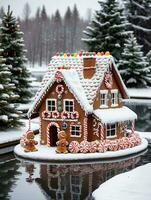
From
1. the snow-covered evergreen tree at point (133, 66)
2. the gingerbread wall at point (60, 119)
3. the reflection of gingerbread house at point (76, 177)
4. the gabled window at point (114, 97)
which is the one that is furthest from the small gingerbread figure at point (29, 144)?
the snow-covered evergreen tree at point (133, 66)

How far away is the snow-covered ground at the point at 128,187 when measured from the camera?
1978 centimetres

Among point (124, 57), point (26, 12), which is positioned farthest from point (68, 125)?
point (26, 12)

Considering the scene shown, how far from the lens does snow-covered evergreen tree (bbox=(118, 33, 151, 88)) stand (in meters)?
62.7

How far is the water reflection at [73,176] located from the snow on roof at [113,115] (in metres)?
2.88

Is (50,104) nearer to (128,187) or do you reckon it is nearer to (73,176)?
(73,176)

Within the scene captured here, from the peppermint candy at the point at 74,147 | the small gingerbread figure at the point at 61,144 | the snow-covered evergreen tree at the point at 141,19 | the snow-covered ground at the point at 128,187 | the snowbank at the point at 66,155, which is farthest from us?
the snow-covered evergreen tree at the point at 141,19

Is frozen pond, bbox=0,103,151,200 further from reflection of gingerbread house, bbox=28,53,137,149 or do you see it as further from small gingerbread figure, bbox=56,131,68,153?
reflection of gingerbread house, bbox=28,53,137,149

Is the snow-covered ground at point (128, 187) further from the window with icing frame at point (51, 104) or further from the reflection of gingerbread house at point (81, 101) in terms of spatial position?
the window with icing frame at point (51, 104)

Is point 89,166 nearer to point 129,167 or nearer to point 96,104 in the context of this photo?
point 129,167

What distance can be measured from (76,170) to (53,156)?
2285 millimetres

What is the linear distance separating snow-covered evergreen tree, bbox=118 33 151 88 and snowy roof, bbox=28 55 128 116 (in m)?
32.7

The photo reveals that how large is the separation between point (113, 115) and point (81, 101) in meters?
2.41

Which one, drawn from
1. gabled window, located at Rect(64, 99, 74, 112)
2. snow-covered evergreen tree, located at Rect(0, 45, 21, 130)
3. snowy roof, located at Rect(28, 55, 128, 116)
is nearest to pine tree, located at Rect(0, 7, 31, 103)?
snow-covered evergreen tree, located at Rect(0, 45, 21, 130)

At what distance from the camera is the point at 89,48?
69.2 m
